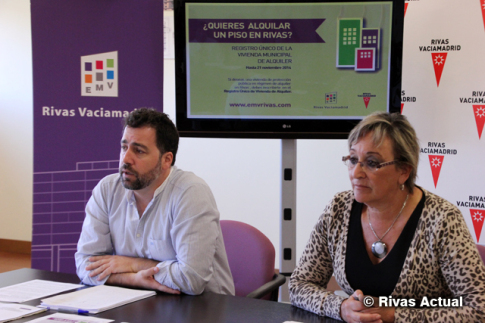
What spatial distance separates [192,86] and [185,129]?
0.27 m

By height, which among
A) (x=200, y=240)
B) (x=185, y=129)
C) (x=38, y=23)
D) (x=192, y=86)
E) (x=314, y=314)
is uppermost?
(x=38, y=23)

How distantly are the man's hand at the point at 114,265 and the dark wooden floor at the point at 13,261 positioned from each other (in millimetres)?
3681

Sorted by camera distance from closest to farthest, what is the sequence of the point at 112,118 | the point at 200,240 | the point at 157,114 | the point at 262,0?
the point at 200,240 → the point at 157,114 → the point at 262,0 → the point at 112,118

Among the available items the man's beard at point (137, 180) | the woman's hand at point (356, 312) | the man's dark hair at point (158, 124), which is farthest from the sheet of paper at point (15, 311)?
the woman's hand at point (356, 312)

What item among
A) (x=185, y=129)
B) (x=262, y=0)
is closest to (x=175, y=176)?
(x=185, y=129)

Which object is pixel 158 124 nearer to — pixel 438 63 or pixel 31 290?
pixel 31 290

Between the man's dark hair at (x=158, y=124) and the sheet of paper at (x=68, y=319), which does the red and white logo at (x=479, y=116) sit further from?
the sheet of paper at (x=68, y=319)

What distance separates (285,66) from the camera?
2.87 meters

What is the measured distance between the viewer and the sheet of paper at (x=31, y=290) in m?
1.69

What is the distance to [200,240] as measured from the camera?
1.97 meters

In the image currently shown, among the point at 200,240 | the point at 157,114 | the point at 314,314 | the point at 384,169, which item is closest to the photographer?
the point at 314,314

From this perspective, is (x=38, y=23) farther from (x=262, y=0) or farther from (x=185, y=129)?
(x=262, y=0)

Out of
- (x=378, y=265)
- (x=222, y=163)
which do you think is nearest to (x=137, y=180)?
(x=378, y=265)

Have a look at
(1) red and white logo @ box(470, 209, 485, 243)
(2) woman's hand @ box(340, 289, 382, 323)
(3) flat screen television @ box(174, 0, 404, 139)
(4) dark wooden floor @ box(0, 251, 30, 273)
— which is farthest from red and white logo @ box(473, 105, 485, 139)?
(4) dark wooden floor @ box(0, 251, 30, 273)
